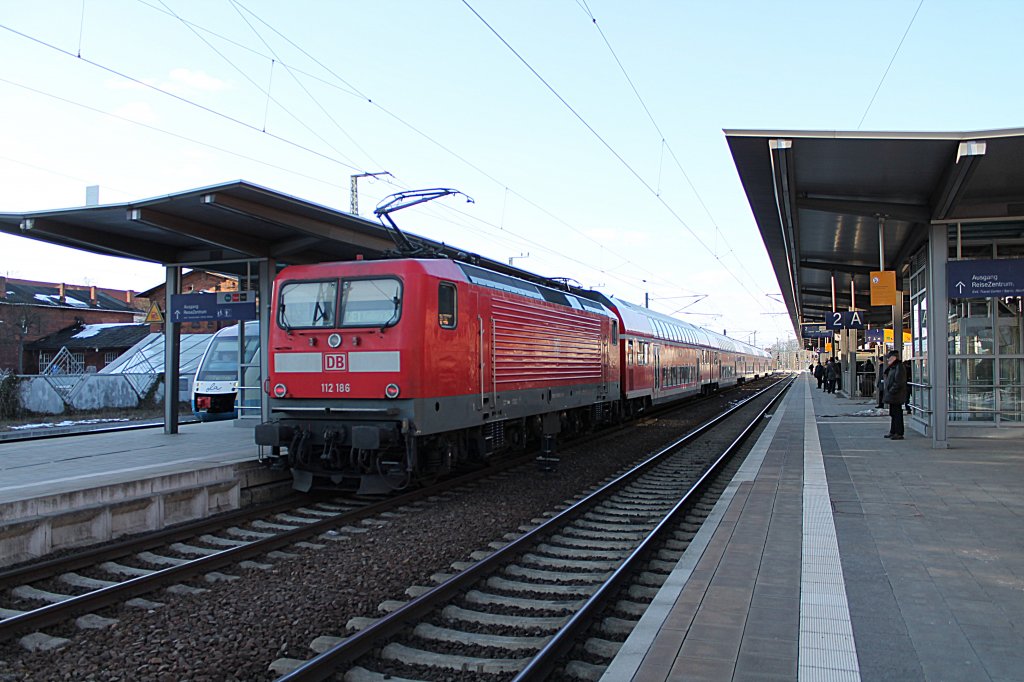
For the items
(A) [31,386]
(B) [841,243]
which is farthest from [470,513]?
(A) [31,386]

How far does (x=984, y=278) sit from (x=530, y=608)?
10816 mm

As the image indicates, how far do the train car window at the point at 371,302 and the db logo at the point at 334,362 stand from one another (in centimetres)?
40

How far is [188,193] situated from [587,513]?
22.9 feet

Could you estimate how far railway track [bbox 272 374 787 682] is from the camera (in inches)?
175

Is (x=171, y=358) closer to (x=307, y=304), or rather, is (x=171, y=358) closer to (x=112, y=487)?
(x=307, y=304)

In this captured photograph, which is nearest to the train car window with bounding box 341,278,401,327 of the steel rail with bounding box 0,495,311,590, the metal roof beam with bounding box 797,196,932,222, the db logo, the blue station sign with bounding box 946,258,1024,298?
the db logo

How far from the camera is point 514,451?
13.9 meters

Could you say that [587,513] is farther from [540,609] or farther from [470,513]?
[540,609]

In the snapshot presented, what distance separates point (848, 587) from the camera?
5.30 meters

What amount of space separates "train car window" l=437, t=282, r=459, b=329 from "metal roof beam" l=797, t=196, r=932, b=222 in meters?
7.58

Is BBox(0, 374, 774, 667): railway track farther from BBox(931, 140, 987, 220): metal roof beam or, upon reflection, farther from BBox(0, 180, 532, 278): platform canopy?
BBox(931, 140, 987, 220): metal roof beam

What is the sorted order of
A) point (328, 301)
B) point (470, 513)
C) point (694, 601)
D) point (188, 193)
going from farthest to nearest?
point (188, 193) → point (328, 301) → point (470, 513) → point (694, 601)

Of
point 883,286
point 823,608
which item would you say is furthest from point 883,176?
point 823,608

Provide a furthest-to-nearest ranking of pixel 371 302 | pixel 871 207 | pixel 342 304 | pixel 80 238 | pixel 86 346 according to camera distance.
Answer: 1. pixel 86 346
2. pixel 871 207
3. pixel 80 238
4. pixel 342 304
5. pixel 371 302
